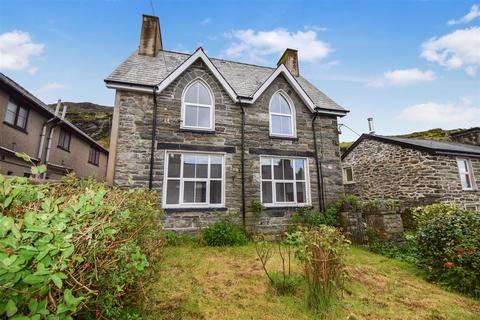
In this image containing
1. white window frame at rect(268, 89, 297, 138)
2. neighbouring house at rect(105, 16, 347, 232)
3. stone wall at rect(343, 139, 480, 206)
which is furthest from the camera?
stone wall at rect(343, 139, 480, 206)

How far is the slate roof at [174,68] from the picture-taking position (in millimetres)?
9250

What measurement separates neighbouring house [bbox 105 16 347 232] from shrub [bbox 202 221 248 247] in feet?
1.98

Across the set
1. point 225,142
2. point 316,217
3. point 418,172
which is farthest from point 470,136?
point 225,142

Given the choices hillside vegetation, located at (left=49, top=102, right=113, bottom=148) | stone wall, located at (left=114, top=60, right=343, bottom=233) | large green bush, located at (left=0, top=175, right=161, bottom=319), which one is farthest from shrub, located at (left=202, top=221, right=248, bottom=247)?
hillside vegetation, located at (left=49, top=102, right=113, bottom=148)

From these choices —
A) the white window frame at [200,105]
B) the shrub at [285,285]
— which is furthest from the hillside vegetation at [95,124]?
the shrub at [285,285]

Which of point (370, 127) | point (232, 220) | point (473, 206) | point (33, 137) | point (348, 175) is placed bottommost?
point (232, 220)

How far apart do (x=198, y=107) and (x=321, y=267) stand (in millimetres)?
8363

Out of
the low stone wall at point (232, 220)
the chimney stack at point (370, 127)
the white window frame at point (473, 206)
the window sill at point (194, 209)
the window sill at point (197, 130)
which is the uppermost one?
the chimney stack at point (370, 127)

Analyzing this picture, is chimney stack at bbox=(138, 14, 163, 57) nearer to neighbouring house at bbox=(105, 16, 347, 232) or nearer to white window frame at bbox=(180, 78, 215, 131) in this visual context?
neighbouring house at bbox=(105, 16, 347, 232)

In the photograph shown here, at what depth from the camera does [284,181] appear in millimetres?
10180

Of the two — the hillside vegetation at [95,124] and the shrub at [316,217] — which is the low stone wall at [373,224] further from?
the hillside vegetation at [95,124]

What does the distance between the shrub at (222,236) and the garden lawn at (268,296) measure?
164 centimetres

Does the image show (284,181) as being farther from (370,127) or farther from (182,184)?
(370,127)

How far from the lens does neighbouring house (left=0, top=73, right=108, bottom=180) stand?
11.4 m
